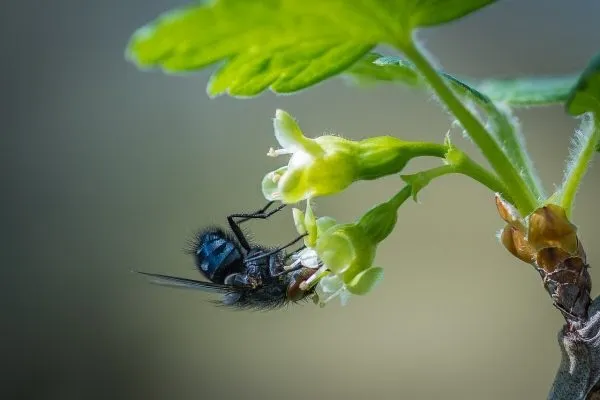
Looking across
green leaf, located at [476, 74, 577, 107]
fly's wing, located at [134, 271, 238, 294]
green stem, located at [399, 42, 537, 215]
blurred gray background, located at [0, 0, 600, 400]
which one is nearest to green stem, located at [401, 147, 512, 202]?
green stem, located at [399, 42, 537, 215]

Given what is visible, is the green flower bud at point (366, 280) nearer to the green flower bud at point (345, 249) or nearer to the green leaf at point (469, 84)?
the green flower bud at point (345, 249)

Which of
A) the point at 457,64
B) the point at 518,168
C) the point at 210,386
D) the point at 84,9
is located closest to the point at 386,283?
the point at 210,386

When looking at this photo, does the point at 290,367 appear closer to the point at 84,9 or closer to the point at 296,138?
the point at 84,9

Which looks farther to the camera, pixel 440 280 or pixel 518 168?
pixel 440 280

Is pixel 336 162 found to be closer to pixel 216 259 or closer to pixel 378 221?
pixel 378 221

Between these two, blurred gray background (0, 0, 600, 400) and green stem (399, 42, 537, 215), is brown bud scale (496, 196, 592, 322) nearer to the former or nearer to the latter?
green stem (399, 42, 537, 215)

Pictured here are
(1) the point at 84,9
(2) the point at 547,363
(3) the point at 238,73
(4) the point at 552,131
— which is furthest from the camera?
(1) the point at 84,9

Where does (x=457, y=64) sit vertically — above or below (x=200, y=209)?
above

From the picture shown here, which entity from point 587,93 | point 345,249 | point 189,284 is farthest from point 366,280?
point 189,284
